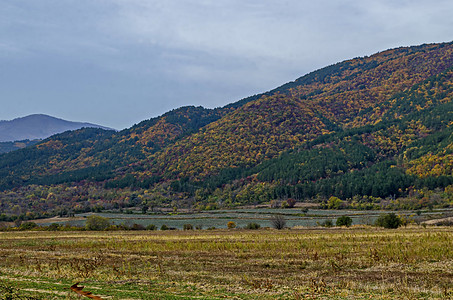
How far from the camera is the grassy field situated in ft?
59.8

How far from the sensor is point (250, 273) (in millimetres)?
24484

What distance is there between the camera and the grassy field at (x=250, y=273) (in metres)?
18.2

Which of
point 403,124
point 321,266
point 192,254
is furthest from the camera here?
point 403,124

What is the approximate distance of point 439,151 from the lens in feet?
480

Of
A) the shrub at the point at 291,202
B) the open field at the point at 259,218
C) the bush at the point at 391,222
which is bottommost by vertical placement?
the open field at the point at 259,218

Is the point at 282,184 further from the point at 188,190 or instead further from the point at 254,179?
the point at 188,190

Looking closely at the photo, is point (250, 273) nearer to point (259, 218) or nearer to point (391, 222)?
point (391, 222)

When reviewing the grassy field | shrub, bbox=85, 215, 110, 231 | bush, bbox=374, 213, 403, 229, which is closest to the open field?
shrub, bbox=85, 215, 110, 231

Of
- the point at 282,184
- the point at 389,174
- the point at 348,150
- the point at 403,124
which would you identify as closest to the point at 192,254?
the point at 389,174

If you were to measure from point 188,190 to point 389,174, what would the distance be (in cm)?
8153

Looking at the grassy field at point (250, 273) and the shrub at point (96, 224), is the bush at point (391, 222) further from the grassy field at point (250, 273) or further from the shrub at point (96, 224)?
the shrub at point (96, 224)

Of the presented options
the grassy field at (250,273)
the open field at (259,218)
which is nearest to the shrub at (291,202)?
the open field at (259,218)

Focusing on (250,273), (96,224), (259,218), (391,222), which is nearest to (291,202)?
(259,218)

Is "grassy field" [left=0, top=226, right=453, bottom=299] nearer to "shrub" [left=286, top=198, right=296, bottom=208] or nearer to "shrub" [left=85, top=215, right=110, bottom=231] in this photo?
"shrub" [left=85, top=215, right=110, bottom=231]
